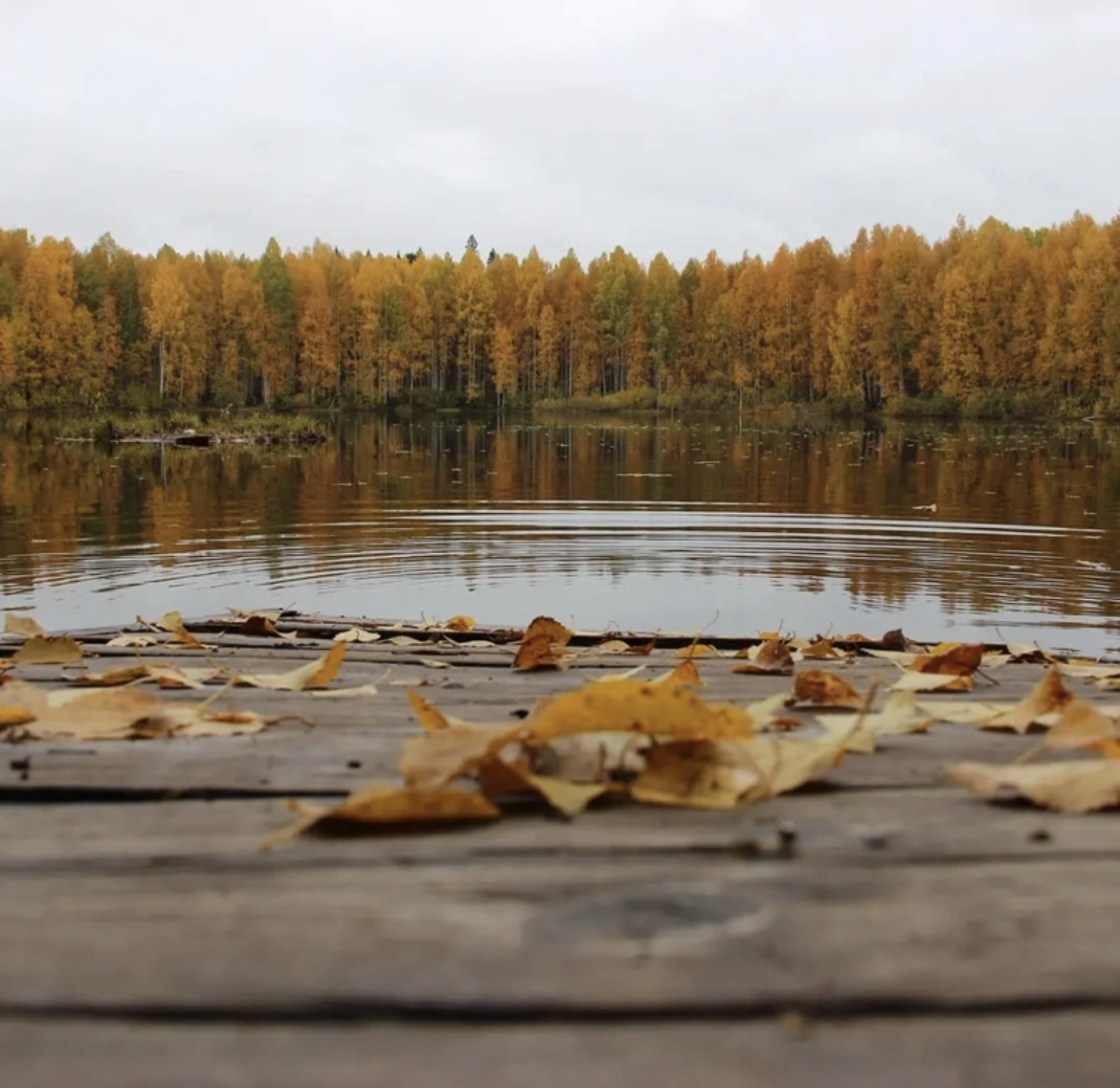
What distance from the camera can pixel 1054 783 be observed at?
1.27 meters

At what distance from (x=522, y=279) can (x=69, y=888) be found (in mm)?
77525

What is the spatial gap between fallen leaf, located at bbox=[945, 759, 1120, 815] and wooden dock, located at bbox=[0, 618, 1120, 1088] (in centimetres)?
2

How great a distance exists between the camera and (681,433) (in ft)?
138

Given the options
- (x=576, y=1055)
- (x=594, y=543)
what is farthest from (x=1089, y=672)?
(x=594, y=543)

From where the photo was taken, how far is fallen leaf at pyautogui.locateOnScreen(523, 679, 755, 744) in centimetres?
127

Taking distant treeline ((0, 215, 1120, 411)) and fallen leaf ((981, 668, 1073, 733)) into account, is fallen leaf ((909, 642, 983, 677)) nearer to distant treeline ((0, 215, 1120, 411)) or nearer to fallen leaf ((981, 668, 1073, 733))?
fallen leaf ((981, 668, 1073, 733))

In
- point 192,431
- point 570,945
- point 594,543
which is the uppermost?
point 192,431

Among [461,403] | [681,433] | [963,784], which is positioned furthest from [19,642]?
[461,403]

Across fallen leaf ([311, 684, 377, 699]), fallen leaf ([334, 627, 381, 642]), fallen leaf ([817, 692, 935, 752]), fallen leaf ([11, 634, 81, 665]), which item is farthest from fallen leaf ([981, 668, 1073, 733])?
fallen leaf ([334, 627, 381, 642])

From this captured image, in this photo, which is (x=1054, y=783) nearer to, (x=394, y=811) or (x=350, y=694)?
(x=394, y=811)

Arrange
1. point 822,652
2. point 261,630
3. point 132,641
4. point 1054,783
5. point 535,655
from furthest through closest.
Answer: point 261,630, point 132,641, point 822,652, point 535,655, point 1054,783

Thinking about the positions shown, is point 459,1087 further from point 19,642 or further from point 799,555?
point 799,555

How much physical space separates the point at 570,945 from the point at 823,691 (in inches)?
48.8

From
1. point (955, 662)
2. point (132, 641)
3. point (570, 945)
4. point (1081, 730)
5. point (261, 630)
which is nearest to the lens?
point (570, 945)
